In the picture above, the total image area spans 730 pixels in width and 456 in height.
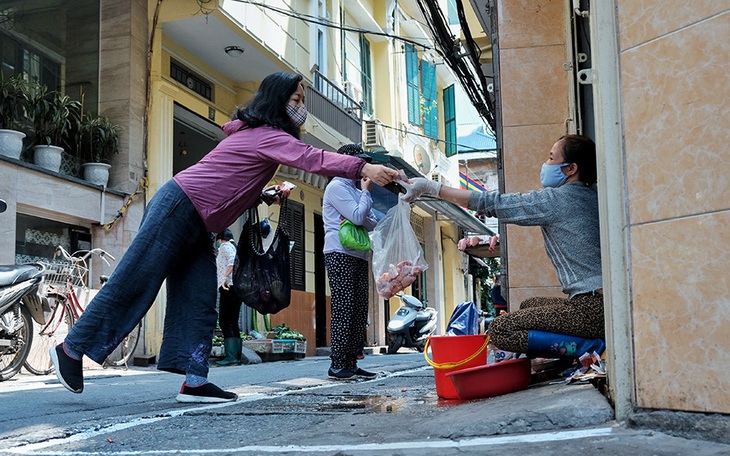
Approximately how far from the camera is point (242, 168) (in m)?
4.21

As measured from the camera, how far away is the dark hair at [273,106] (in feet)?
14.3

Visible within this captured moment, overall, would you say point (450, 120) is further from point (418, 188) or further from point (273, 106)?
point (418, 188)

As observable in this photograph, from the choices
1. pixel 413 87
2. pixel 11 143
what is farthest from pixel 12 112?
pixel 413 87

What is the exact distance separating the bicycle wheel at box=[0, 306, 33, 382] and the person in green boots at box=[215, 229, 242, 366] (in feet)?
6.84

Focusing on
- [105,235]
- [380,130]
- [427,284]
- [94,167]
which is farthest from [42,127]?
[427,284]

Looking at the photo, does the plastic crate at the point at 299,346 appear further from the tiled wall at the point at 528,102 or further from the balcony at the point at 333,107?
the tiled wall at the point at 528,102

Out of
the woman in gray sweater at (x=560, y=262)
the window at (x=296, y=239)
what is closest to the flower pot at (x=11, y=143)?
the woman in gray sweater at (x=560, y=262)

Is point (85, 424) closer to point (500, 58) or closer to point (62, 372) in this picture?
point (62, 372)

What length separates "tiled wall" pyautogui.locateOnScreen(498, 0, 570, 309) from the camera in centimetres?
640

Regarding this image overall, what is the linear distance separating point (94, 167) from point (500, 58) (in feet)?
20.3

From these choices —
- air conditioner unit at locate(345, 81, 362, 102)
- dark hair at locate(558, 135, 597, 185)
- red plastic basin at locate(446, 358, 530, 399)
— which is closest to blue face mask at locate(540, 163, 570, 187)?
dark hair at locate(558, 135, 597, 185)

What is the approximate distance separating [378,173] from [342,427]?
4.60ft

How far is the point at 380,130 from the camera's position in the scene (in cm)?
2050

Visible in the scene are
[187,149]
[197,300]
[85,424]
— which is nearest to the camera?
[85,424]
